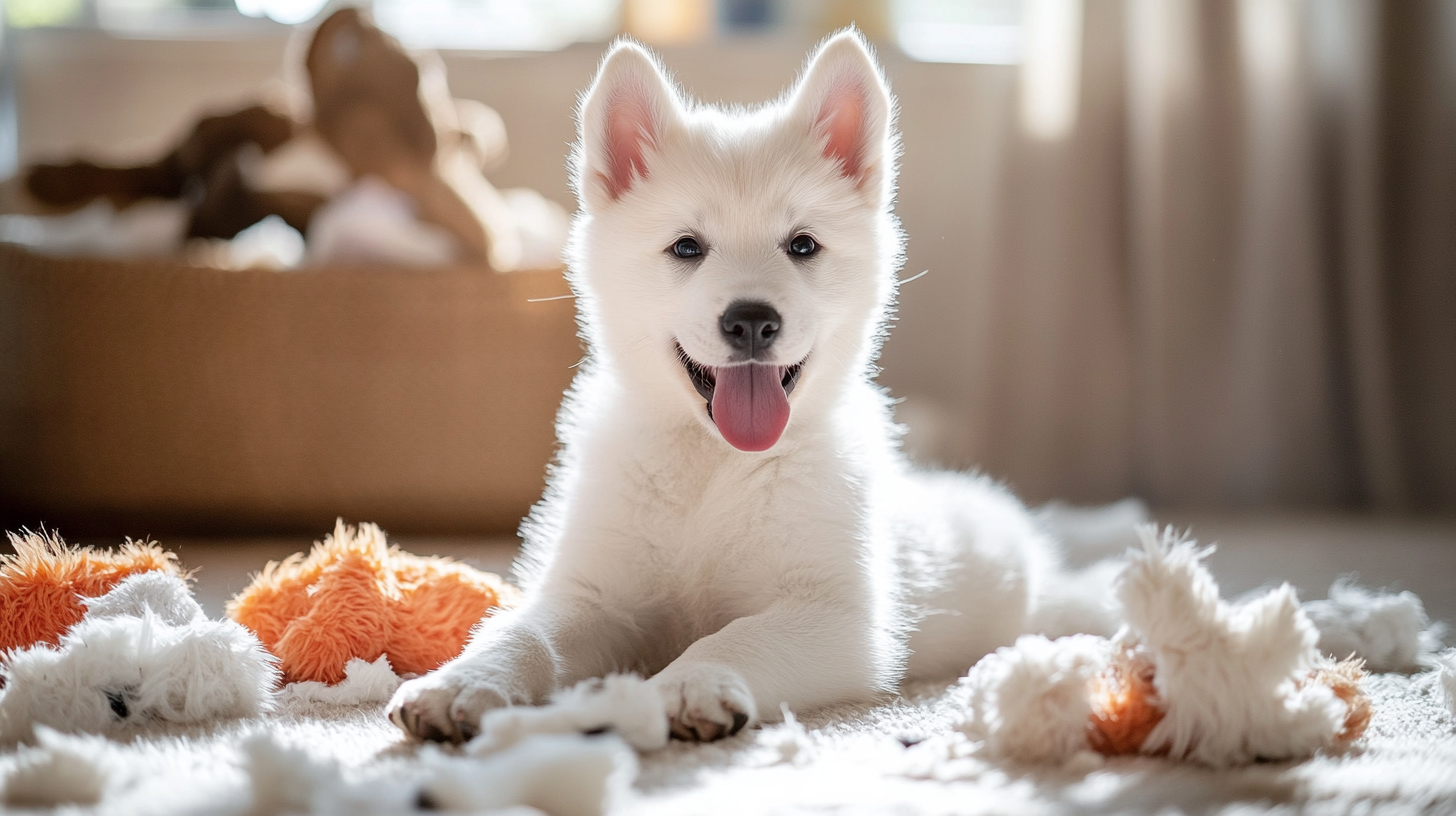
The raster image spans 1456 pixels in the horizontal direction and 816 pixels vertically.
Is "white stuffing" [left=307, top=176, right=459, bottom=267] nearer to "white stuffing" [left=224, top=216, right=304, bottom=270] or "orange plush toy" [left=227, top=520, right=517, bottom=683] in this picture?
"white stuffing" [left=224, top=216, right=304, bottom=270]

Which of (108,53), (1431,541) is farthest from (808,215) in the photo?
(108,53)

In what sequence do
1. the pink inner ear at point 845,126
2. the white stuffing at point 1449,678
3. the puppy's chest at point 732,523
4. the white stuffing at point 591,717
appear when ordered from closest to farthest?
the white stuffing at point 591,717
the white stuffing at point 1449,678
the puppy's chest at point 732,523
the pink inner ear at point 845,126

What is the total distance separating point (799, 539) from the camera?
5.19 feet

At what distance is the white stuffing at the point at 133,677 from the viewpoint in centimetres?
128

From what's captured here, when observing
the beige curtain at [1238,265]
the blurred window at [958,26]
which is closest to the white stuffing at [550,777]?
the beige curtain at [1238,265]

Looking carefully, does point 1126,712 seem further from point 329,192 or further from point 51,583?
point 329,192

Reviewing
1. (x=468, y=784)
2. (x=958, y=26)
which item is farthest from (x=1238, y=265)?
(x=468, y=784)

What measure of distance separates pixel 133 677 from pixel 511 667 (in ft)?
1.43

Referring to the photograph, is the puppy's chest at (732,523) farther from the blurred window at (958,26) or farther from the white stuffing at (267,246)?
the blurred window at (958,26)

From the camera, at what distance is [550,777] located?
0.98 m

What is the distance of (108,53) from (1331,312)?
461 cm

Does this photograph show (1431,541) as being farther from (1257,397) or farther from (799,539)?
(799,539)

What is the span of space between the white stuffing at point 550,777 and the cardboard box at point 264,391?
2158 mm

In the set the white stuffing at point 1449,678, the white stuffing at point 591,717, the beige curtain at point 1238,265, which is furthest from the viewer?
the beige curtain at point 1238,265
